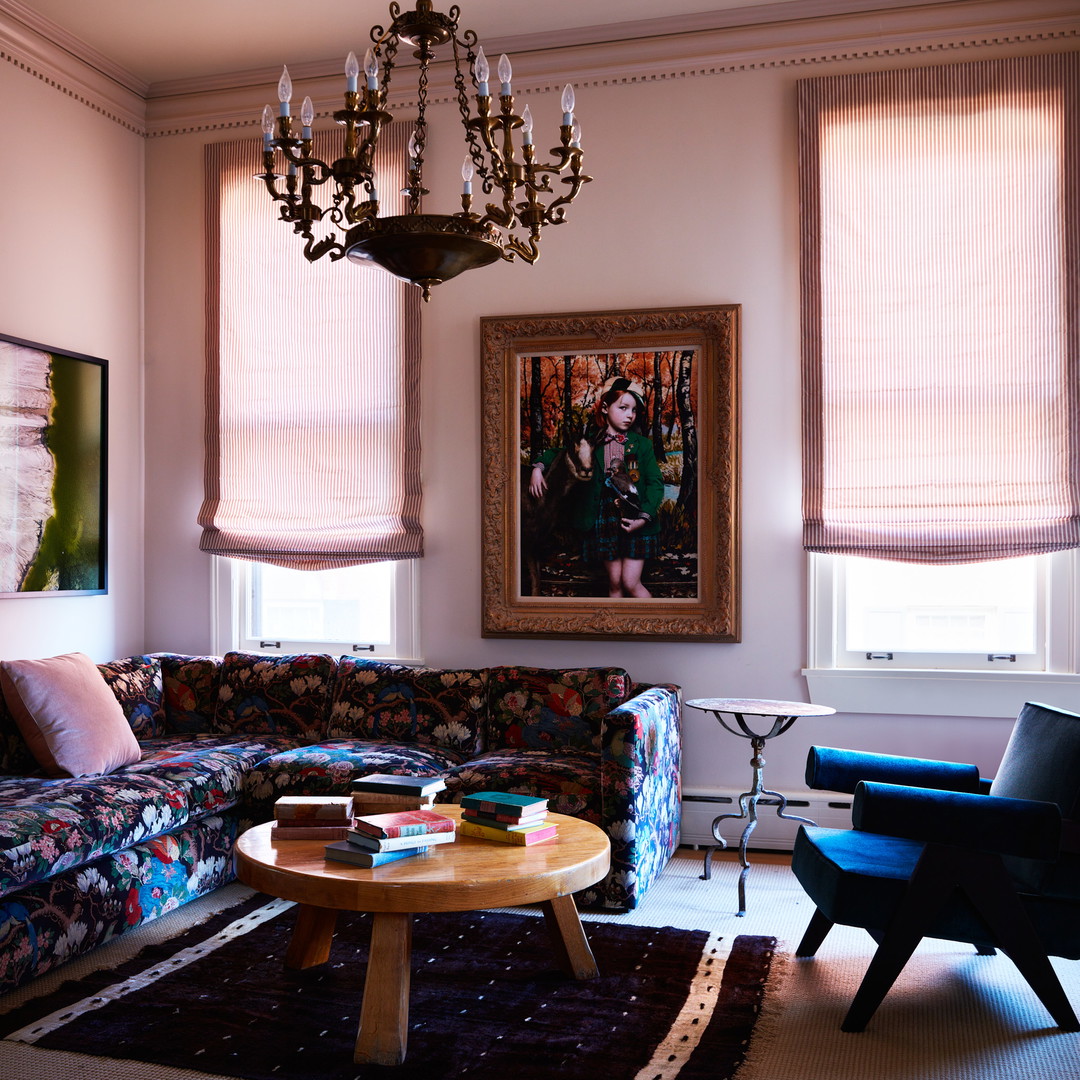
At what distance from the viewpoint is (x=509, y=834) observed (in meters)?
3.08

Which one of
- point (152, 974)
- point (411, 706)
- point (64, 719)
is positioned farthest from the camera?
point (411, 706)

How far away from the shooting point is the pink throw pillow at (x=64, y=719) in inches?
153

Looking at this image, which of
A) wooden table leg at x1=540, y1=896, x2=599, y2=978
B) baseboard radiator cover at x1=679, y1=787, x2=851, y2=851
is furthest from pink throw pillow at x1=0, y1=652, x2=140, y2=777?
baseboard radiator cover at x1=679, y1=787, x2=851, y2=851

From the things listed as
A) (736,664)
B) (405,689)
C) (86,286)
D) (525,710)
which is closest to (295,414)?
(86,286)

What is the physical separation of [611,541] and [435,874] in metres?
2.34

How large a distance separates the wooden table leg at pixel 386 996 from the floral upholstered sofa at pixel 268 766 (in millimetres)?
1084

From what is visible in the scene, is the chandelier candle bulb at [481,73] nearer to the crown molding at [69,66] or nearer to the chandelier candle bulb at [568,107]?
the chandelier candle bulb at [568,107]

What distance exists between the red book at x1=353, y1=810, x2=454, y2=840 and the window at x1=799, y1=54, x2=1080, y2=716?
2144 mm

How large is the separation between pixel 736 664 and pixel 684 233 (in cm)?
190

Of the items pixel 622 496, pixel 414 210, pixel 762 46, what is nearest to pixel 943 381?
pixel 622 496

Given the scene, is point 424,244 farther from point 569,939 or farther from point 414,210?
point 569,939

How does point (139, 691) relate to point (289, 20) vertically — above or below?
below

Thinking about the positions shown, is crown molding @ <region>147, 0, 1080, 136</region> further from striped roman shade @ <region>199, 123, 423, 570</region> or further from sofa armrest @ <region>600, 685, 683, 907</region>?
sofa armrest @ <region>600, 685, 683, 907</region>

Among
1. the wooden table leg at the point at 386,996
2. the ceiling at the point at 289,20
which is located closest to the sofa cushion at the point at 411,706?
the wooden table leg at the point at 386,996
